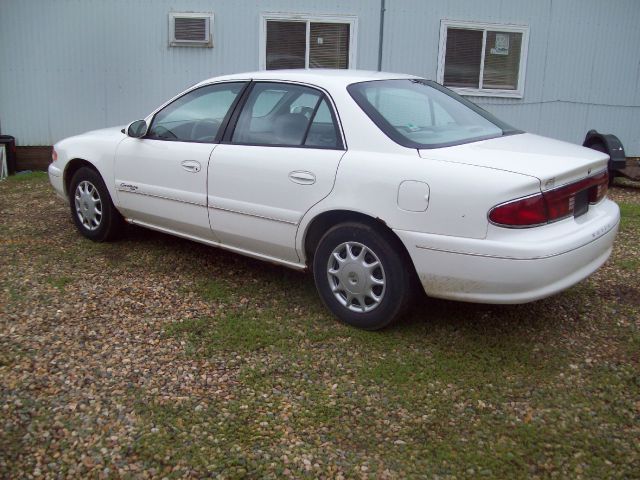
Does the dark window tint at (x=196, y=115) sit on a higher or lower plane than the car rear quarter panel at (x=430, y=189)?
higher

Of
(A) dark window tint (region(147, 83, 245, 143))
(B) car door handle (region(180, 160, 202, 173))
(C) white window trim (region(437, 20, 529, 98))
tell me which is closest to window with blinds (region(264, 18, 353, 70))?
(C) white window trim (region(437, 20, 529, 98))

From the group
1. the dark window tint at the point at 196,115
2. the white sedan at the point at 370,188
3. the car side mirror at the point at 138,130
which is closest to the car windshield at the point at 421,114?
the white sedan at the point at 370,188

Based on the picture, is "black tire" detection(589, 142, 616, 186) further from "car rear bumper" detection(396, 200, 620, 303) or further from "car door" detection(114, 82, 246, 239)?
"car door" detection(114, 82, 246, 239)

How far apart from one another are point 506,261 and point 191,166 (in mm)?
2421

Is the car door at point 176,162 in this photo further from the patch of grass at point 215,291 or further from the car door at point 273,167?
the patch of grass at point 215,291

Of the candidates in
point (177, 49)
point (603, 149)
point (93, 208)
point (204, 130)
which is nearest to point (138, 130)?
point (204, 130)

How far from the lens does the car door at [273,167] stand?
13.7 ft

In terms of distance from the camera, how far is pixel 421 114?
4379 millimetres

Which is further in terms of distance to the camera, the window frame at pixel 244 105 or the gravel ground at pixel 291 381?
the window frame at pixel 244 105

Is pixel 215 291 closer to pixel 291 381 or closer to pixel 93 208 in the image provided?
pixel 291 381

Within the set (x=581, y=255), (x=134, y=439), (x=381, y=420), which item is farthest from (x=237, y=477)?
(x=581, y=255)

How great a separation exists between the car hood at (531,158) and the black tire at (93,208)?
305 cm

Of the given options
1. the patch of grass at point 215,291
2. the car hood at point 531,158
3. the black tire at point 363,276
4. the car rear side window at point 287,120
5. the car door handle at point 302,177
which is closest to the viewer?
the car hood at point 531,158

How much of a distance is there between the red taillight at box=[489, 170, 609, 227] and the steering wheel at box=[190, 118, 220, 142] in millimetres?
2253
